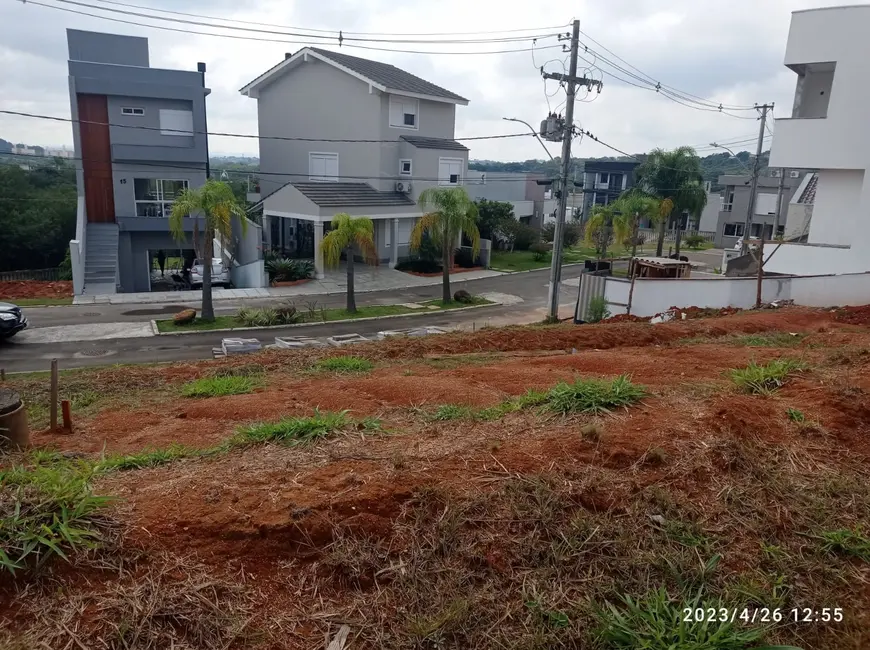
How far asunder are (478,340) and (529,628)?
10.9 metres

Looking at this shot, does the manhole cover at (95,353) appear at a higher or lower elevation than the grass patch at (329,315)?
lower

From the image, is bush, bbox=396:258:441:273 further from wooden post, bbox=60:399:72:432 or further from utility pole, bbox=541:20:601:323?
wooden post, bbox=60:399:72:432

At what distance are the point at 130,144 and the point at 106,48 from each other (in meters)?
5.11

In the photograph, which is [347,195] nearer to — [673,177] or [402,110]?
[402,110]

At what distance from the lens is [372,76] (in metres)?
34.0

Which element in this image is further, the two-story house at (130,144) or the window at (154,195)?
the window at (154,195)

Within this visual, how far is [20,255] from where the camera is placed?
3638cm

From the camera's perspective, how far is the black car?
1795cm

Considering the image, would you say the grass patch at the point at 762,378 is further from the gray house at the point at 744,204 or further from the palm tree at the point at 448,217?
the gray house at the point at 744,204

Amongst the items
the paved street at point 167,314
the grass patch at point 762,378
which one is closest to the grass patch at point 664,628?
the grass patch at point 762,378

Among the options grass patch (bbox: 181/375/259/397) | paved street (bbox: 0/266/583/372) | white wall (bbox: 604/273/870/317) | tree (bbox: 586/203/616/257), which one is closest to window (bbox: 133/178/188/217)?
paved street (bbox: 0/266/583/372)

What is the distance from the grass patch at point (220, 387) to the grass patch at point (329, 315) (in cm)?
1034

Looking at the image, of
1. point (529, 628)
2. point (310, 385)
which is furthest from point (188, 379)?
point (529, 628)

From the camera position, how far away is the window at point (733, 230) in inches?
2091
